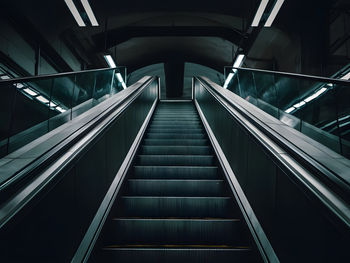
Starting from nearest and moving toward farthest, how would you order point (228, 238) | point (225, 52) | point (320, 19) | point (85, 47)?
point (228, 238) < point (320, 19) < point (85, 47) < point (225, 52)

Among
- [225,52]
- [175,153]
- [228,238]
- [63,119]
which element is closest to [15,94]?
[63,119]

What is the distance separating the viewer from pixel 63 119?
4336 mm

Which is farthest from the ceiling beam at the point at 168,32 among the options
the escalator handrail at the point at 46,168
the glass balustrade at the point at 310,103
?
the escalator handrail at the point at 46,168

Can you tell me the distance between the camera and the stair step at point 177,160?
12.6ft

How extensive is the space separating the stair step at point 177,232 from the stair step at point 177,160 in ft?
5.03

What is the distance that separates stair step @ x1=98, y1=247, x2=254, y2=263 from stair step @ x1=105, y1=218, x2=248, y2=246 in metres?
0.24

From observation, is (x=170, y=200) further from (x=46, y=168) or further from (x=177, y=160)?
(x=46, y=168)

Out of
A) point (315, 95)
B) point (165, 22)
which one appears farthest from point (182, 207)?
point (165, 22)

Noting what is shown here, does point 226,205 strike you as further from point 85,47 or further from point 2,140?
point 85,47

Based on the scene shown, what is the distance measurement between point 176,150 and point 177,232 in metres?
1.98

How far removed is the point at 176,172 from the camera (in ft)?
11.3

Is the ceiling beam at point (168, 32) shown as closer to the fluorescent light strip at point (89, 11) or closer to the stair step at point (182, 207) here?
the fluorescent light strip at point (89, 11)

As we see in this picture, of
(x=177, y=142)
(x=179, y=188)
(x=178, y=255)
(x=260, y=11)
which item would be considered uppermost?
(x=260, y=11)

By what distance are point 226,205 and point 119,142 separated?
136cm
